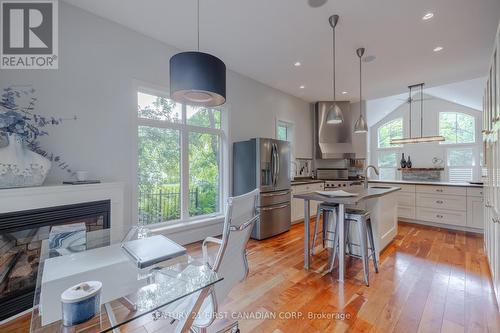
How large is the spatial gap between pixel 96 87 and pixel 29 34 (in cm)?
75

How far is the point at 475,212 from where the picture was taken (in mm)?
4098

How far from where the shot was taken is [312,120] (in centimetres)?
629

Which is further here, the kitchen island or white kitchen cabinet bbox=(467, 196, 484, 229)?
white kitchen cabinet bbox=(467, 196, 484, 229)

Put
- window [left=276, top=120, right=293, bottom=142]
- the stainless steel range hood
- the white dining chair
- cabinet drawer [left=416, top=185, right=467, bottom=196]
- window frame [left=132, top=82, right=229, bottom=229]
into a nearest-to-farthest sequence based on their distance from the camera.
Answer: the white dining chair, window frame [left=132, top=82, right=229, bottom=229], cabinet drawer [left=416, top=185, right=467, bottom=196], window [left=276, top=120, right=293, bottom=142], the stainless steel range hood

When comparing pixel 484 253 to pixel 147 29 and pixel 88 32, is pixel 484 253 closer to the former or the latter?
pixel 147 29

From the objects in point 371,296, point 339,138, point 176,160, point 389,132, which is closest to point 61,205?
point 176,160

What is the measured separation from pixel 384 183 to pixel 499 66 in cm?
384

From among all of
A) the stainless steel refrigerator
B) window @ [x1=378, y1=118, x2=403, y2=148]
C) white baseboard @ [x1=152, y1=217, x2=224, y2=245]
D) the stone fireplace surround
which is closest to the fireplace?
the stone fireplace surround

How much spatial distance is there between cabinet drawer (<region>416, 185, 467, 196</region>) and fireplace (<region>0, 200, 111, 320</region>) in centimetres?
591

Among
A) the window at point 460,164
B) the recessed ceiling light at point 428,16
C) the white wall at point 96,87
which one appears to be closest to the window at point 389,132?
the window at point 460,164

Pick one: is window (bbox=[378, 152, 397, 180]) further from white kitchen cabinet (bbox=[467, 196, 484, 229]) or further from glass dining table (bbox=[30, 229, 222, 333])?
glass dining table (bbox=[30, 229, 222, 333])

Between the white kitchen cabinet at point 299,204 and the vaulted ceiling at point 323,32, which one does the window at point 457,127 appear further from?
the white kitchen cabinet at point 299,204

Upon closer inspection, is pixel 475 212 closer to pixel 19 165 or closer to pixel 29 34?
pixel 19 165

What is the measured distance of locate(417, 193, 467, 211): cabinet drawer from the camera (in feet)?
13.9
